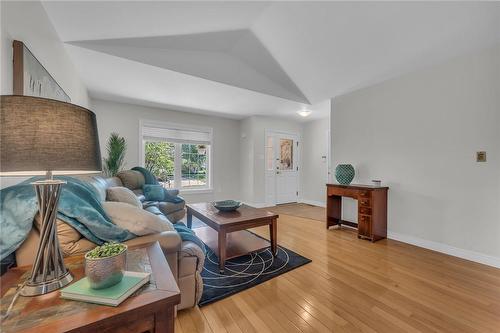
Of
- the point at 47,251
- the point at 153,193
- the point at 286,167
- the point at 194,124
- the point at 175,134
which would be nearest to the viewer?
the point at 47,251

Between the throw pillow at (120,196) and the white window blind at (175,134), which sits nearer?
the throw pillow at (120,196)

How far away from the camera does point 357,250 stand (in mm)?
2635

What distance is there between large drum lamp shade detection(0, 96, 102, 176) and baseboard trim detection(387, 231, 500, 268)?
363cm

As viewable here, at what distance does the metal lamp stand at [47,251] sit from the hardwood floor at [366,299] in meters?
0.95

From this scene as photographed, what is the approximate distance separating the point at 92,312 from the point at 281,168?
5.21m

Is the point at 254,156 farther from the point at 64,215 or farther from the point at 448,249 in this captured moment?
the point at 64,215

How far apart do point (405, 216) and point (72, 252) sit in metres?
3.59

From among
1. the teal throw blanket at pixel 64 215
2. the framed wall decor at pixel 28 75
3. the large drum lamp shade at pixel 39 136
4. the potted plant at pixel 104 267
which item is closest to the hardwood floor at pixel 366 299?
the teal throw blanket at pixel 64 215

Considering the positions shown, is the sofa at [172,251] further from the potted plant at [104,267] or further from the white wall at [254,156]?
the white wall at [254,156]

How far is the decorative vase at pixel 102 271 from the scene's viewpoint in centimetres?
69

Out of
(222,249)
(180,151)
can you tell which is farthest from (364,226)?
(180,151)

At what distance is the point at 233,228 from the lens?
213cm

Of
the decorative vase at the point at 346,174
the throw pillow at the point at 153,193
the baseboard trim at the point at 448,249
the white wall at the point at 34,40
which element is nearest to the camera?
the white wall at the point at 34,40

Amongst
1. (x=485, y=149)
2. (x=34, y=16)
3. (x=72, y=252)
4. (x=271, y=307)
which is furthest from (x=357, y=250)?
(x=34, y=16)
